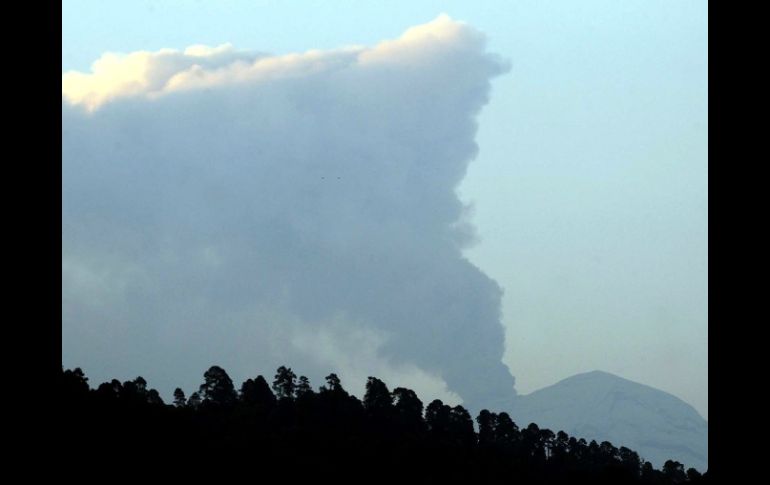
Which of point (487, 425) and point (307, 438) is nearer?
point (307, 438)

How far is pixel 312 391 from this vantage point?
6496 inches

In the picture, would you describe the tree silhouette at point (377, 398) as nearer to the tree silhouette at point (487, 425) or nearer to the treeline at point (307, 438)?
the treeline at point (307, 438)

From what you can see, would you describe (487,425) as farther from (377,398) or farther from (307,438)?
(307,438)

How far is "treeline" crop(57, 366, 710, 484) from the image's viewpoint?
12244cm

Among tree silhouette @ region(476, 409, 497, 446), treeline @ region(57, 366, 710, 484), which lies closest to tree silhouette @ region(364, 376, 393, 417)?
treeline @ region(57, 366, 710, 484)

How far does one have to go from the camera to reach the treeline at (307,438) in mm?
122438

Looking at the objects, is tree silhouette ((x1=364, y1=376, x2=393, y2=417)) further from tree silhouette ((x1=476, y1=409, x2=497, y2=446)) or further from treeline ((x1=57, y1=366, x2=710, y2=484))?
tree silhouette ((x1=476, y1=409, x2=497, y2=446))

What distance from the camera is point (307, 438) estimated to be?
150 metres

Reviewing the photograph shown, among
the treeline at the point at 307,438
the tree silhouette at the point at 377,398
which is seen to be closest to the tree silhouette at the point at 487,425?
the treeline at the point at 307,438

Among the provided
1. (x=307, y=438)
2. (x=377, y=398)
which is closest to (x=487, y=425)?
(x=377, y=398)
